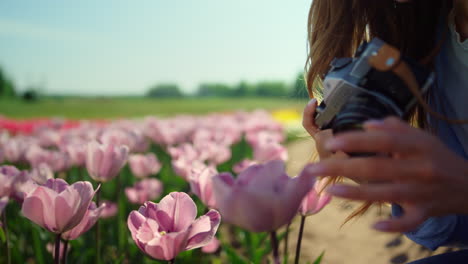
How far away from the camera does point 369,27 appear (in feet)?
4.86

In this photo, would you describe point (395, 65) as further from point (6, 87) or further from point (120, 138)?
point (6, 87)

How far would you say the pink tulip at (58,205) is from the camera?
94 centimetres

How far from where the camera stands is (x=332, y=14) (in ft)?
4.67

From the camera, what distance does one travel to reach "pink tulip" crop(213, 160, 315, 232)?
0.61 m

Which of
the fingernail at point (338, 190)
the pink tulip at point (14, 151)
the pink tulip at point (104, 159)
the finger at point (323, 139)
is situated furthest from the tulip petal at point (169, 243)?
the pink tulip at point (14, 151)

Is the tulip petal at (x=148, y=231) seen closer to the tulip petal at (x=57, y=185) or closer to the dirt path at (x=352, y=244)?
the tulip petal at (x=57, y=185)

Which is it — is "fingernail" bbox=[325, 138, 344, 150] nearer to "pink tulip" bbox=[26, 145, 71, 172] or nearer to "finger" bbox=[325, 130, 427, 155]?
"finger" bbox=[325, 130, 427, 155]

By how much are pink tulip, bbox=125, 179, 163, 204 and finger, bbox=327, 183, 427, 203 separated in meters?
1.66

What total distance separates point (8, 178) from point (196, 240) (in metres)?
0.88

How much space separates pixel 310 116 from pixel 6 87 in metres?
44.1

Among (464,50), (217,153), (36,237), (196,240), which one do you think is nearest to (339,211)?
(217,153)

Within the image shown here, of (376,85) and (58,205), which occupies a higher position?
(376,85)

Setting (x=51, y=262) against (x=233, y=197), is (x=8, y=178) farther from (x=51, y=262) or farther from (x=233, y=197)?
(x=233, y=197)

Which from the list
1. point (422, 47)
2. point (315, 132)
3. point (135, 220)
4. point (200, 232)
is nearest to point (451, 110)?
point (422, 47)
